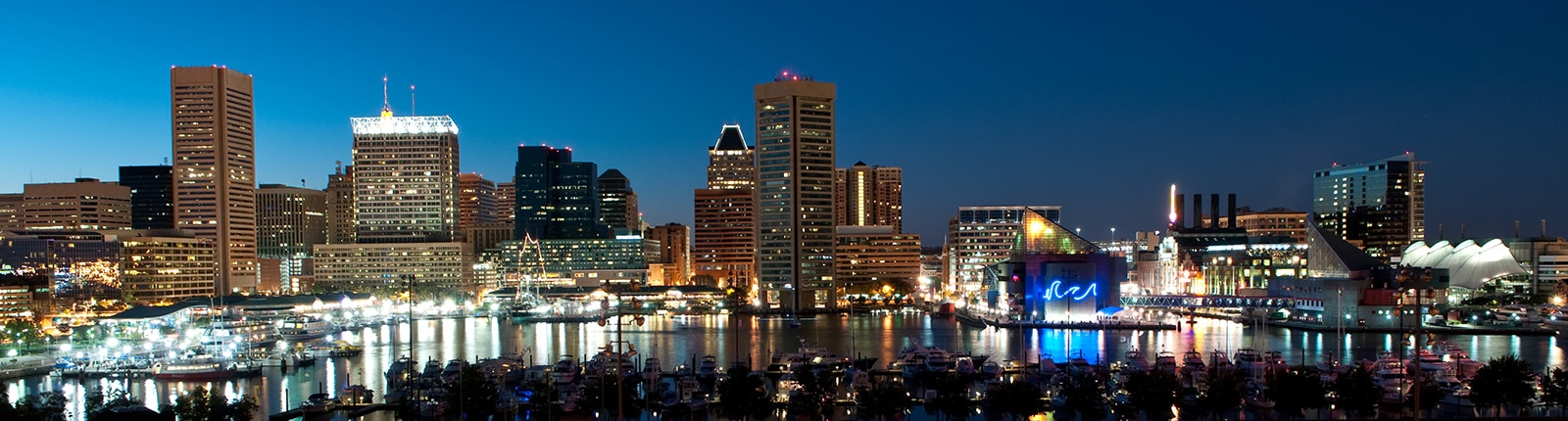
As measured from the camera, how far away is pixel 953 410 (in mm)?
26750

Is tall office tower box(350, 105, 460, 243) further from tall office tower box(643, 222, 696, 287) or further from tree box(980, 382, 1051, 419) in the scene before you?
tree box(980, 382, 1051, 419)

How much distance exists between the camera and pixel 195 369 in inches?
1431

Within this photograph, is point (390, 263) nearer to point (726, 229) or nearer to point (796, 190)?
point (726, 229)

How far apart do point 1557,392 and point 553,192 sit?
107 metres

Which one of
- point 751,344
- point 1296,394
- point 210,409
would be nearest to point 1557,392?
point 1296,394

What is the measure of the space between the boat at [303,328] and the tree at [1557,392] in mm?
45535

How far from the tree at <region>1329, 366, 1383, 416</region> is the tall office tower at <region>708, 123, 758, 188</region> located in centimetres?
9044

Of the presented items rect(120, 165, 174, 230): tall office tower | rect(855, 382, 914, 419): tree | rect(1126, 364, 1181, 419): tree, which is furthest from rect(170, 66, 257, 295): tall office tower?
rect(1126, 364, 1181, 419): tree

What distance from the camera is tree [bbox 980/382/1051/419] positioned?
84.3ft

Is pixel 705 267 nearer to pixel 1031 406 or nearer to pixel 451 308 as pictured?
pixel 451 308

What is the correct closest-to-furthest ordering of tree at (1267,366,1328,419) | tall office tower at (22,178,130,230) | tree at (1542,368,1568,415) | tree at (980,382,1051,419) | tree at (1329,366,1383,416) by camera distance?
tree at (1542,368,1568,415), tree at (1267,366,1328,419), tree at (1329,366,1383,416), tree at (980,382,1051,419), tall office tower at (22,178,130,230)

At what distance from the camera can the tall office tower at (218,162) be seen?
A: 275 ft

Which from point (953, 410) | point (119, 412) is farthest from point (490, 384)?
point (953, 410)

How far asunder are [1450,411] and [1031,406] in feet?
30.6
